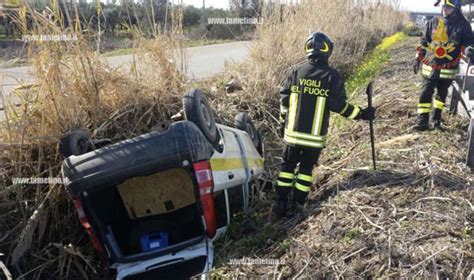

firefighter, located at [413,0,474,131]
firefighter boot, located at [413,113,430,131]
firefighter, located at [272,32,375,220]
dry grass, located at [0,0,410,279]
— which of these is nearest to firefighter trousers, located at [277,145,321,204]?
firefighter, located at [272,32,375,220]

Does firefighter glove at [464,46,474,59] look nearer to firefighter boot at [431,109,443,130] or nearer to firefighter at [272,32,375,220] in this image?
firefighter boot at [431,109,443,130]

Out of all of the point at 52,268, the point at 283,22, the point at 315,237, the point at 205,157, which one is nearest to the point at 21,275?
the point at 52,268

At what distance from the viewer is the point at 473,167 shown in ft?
12.8

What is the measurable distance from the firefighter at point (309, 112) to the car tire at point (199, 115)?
891 millimetres

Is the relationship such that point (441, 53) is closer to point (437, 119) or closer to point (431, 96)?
point (431, 96)

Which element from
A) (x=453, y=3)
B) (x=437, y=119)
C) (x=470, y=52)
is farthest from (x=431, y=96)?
(x=453, y=3)

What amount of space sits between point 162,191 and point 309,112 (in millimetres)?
1521

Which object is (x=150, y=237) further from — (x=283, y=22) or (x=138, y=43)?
(x=283, y=22)

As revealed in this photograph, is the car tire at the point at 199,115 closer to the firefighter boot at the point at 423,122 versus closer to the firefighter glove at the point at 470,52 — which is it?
the firefighter boot at the point at 423,122

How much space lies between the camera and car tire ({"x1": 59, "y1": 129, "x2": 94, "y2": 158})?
136 inches

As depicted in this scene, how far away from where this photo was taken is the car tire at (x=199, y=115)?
3281 mm

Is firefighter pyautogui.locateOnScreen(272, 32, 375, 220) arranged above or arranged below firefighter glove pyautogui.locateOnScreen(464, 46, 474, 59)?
below

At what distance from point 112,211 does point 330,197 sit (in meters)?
1.88

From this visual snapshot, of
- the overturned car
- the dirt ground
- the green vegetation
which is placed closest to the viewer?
the dirt ground
